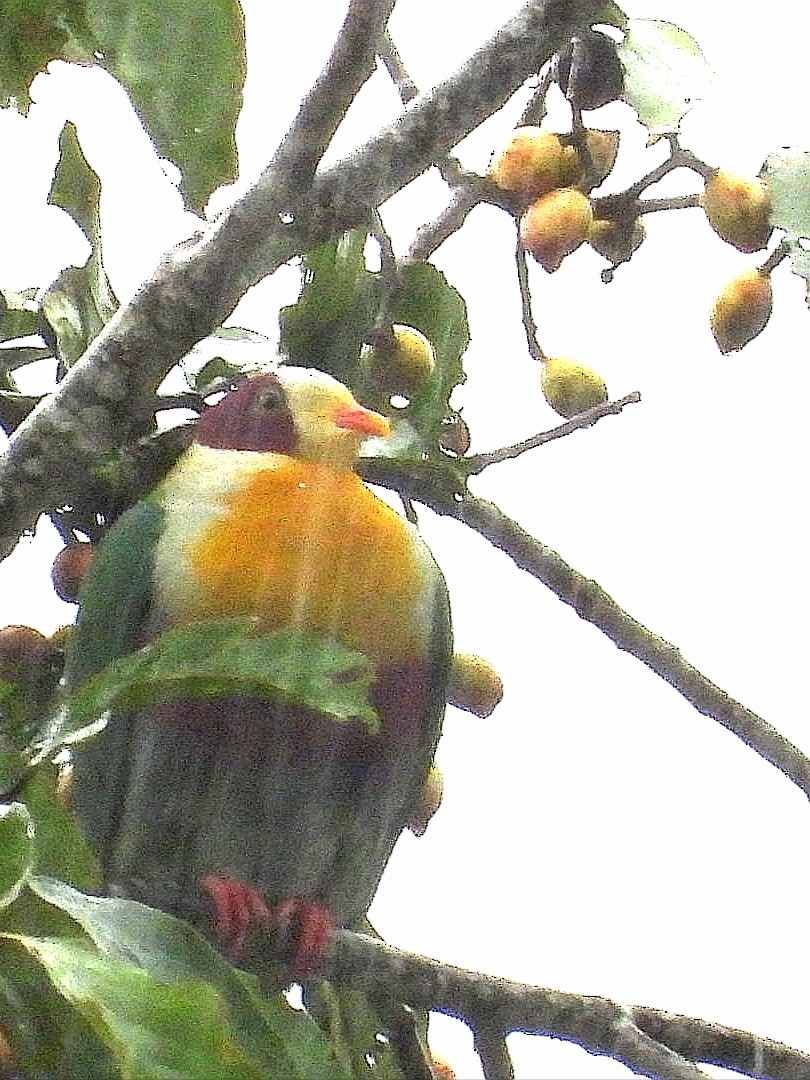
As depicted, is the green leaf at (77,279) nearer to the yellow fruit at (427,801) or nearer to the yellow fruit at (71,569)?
the yellow fruit at (71,569)

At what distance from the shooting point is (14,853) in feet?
1.15

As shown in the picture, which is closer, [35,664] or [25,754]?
[25,754]

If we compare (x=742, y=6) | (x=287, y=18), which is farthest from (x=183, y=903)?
(x=742, y=6)

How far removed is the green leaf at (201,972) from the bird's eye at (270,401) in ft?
0.77

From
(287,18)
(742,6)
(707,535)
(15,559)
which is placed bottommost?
(15,559)

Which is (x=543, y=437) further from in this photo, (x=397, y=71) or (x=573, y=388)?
(x=397, y=71)

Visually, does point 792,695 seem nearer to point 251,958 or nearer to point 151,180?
point 251,958

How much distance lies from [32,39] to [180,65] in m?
0.09

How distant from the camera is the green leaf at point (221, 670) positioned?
40cm

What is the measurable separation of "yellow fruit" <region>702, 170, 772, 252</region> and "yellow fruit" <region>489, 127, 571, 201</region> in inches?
2.6

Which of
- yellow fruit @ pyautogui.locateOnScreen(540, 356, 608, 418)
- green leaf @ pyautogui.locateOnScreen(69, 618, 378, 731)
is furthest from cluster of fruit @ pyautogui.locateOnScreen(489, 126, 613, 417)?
green leaf @ pyautogui.locateOnScreen(69, 618, 378, 731)

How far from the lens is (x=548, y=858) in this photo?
2.06 feet

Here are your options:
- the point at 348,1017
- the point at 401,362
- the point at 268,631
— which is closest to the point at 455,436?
the point at 401,362

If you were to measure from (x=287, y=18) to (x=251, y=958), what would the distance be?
438mm
